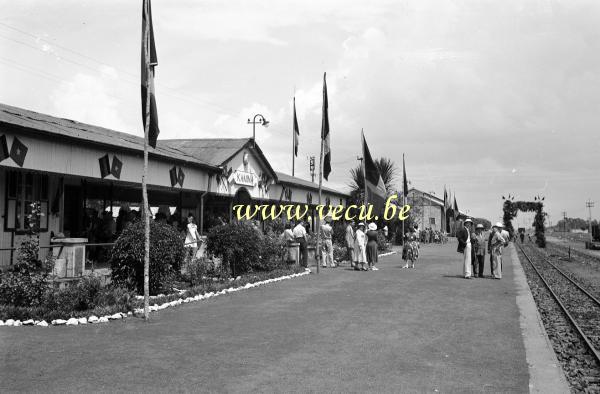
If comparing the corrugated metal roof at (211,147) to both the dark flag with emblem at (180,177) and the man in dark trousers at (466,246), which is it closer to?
the dark flag with emblem at (180,177)

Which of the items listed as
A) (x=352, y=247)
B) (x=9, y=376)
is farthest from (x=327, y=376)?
(x=352, y=247)

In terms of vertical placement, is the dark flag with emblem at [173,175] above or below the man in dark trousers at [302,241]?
above

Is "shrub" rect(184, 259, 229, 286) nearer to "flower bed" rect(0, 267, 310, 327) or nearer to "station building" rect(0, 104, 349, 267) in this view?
"flower bed" rect(0, 267, 310, 327)

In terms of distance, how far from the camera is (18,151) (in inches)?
482

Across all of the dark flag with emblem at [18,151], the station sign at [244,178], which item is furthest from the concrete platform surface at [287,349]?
the station sign at [244,178]

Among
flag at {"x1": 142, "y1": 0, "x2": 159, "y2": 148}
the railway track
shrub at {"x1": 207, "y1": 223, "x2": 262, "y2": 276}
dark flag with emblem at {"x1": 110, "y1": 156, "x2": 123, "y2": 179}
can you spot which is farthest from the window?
the railway track

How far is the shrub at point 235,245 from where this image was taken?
1556 cm

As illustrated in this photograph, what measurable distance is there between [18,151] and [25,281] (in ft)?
11.1

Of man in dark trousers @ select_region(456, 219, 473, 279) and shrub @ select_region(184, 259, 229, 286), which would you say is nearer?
shrub @ select_region(184, 259, 229, 286)

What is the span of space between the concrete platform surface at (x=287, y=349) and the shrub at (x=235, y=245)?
11.2 feet

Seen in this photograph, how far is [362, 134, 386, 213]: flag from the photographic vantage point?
79.7 ft

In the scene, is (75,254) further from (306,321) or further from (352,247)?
(352,247)

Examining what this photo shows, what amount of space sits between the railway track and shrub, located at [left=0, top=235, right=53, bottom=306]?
829 centimetres

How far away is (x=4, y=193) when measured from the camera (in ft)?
44.4
